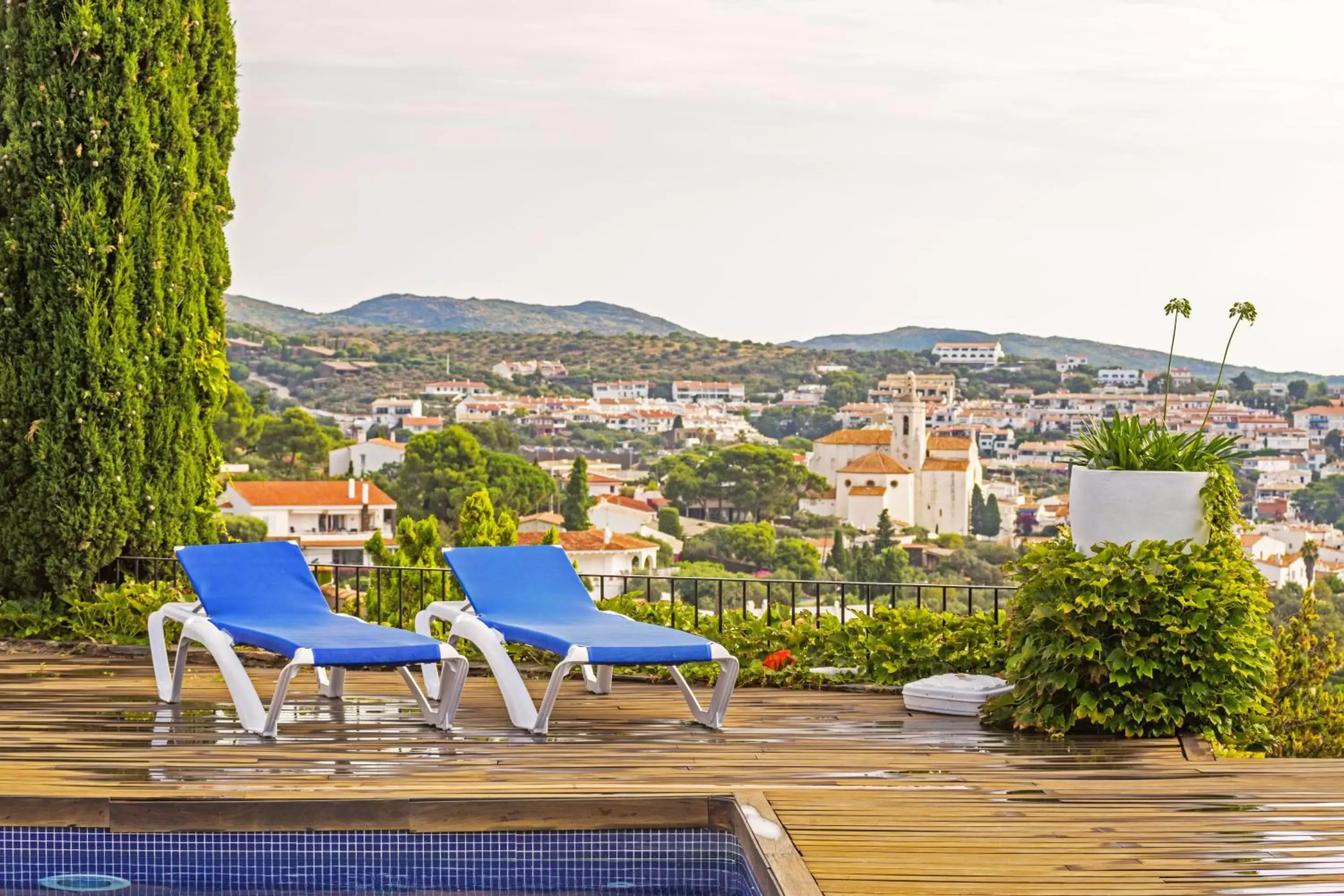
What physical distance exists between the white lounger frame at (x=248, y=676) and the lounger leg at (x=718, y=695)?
0.87 metres

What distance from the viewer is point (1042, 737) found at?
207 inches

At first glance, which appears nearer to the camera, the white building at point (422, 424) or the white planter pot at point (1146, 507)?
the white planter pot at point (1146, 507)

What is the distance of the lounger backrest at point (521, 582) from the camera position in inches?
236

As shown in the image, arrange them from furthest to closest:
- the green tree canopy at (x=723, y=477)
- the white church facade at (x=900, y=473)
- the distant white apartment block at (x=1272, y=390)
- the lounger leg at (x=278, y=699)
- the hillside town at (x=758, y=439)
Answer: the green tree canopy at (x=723, y=477), the white church facade at (x=900, y=473), the hillside town at (x=758, y=439), the distant white apartment block at (x=1272, y=390), the lounger leg at (x=278, y=699)

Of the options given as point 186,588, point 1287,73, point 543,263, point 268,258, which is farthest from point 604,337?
point 186,588

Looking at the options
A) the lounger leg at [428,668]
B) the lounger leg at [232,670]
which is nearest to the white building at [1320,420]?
the lounger leg at [428,668]

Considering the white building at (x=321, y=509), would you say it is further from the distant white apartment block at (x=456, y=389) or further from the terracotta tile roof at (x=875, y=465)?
the terracotta tile roof at (x=875, y=465)

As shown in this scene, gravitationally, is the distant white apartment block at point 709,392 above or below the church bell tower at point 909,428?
above

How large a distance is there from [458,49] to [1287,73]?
16.2m

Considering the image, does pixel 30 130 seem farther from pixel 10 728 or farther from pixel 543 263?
pixel 543 263

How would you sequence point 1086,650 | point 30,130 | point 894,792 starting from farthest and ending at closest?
1. point 30,130
2. point 1086,650
3. point 894,792

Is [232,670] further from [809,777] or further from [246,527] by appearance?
[246,527]

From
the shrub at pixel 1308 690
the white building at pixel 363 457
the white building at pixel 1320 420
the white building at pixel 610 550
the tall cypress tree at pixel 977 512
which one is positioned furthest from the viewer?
the white building at pixel 363 457

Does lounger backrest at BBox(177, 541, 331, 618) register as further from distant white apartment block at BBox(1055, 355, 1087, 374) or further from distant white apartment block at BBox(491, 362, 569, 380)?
distant white apartment block at BBox(491, 362, 569, 380)
